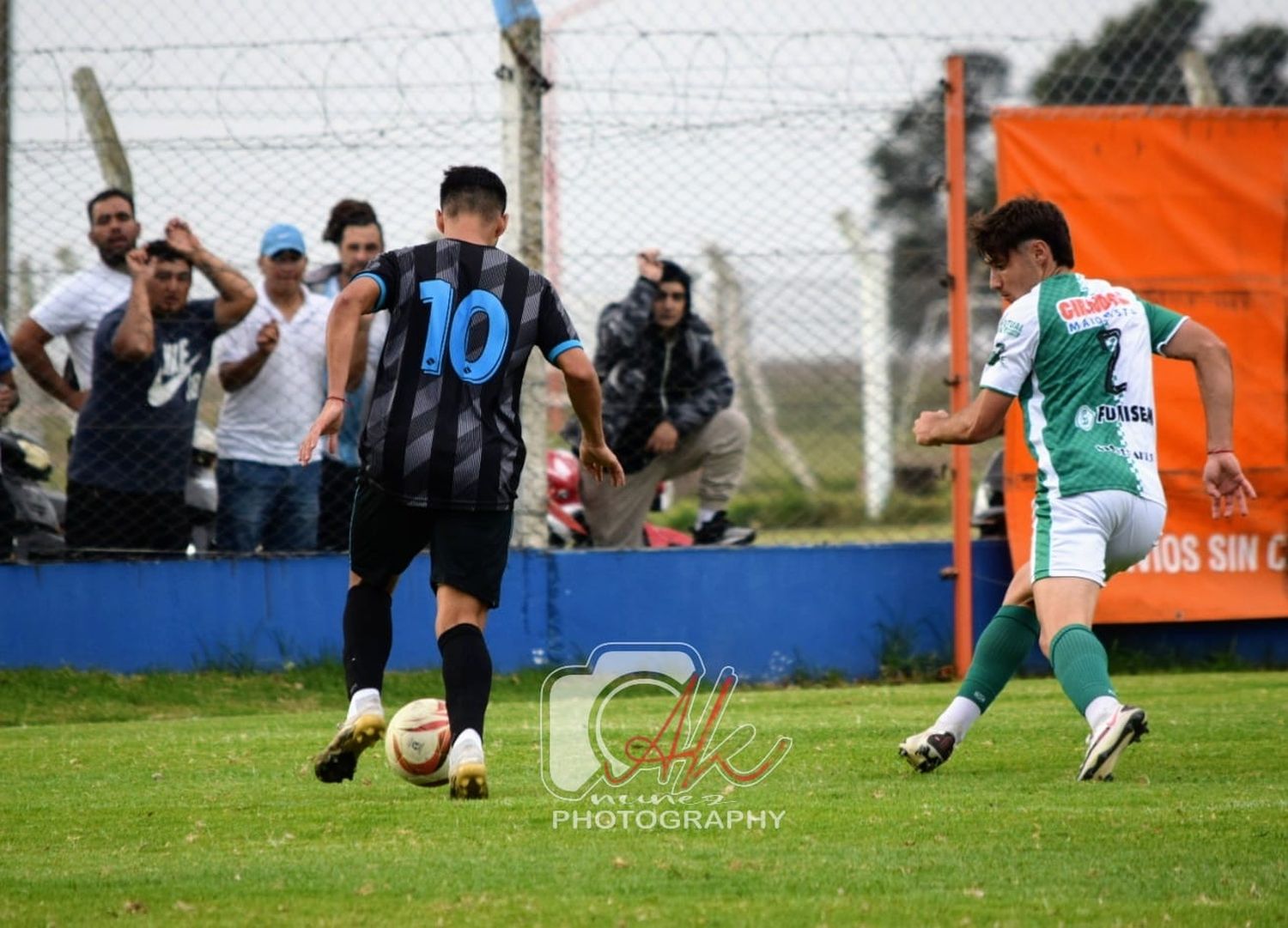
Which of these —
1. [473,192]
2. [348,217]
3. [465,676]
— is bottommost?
[465,676]

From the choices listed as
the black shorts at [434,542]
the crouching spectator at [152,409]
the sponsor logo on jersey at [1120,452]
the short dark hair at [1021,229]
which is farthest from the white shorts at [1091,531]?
the crouching spectator at [152,409]

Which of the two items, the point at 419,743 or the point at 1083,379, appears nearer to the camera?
the point at 419,743

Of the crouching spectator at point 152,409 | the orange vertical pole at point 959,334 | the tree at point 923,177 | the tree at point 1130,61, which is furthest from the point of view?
the tree at point 1130,61

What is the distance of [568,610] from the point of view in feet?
30.7

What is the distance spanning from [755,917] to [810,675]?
576cm

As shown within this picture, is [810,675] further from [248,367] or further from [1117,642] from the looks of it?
[248,367]

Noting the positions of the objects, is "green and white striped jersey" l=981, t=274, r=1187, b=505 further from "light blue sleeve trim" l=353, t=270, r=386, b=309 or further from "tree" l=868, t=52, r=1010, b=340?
"tree" l=868, t=52, r=1010, b=340

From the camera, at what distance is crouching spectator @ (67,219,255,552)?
29.8 feet

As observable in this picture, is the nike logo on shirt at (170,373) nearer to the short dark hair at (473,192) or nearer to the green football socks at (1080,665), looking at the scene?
the short dark hair at (473,192)

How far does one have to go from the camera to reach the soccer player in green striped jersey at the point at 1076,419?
5684mm

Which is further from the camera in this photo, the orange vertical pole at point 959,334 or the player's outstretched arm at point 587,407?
the orange vertical pole at point 959,334

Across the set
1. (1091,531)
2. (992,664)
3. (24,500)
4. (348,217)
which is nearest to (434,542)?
(992,664)

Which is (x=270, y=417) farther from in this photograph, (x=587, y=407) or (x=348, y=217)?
(x=587, y=407)

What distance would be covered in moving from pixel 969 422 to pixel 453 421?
1.65 meters
